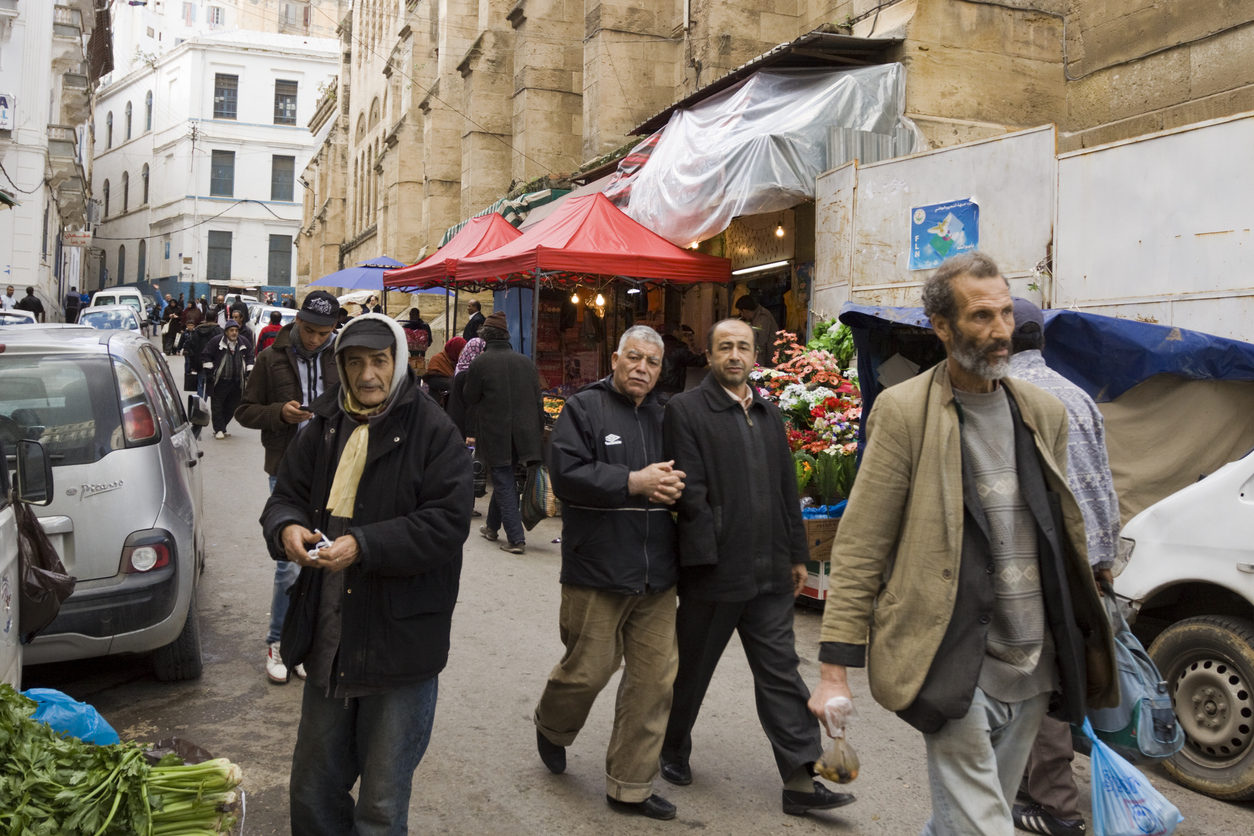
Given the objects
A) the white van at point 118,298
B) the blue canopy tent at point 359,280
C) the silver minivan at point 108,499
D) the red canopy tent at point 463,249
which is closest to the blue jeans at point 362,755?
the silver minivan at point 108,499

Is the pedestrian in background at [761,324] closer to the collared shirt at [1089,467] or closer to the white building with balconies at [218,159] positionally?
the collared shirt at [1089,467]

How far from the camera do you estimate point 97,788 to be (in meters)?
2.45

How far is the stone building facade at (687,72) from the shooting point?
10.6m

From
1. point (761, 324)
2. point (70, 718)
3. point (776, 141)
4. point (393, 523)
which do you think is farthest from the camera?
point (761, 324)

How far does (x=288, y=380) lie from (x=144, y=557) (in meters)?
1.25

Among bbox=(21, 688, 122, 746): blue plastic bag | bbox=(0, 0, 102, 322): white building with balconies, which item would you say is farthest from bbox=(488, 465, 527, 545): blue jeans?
bbox=(0, 0, 102, 322): white building with balconies

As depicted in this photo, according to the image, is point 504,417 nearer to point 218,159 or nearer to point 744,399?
point 744,399

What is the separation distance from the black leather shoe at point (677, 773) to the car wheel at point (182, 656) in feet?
8.31

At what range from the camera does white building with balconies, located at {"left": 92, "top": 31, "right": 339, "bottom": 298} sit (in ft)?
192

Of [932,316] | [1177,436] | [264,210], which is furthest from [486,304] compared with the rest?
[264,210]

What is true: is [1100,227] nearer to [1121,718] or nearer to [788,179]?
[788,179]

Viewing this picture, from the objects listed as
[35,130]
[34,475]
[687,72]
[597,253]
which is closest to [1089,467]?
[34,475]

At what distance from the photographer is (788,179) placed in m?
11.2

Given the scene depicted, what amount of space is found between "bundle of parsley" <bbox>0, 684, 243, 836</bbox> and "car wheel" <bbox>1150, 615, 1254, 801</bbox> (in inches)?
146
